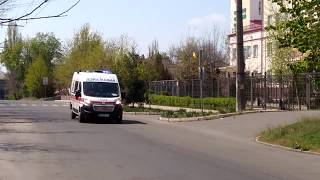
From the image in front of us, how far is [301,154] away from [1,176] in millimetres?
8423

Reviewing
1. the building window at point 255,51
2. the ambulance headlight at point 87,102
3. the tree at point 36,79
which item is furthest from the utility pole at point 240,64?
the tree at point 36,79

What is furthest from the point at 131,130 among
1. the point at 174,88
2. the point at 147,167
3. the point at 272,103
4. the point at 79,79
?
the point at 174,88

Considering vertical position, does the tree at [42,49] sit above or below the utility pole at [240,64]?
above

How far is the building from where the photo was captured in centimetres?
6745

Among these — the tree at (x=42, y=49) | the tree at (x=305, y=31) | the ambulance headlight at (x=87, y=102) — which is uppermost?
the tree at (x=42, y=49)

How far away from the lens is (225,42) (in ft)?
274

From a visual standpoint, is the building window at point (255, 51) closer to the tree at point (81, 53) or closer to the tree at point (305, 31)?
the tree at point (81, 53)

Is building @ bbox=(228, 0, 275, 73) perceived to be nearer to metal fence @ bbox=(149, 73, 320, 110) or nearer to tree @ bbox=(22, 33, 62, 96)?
metal fence @ bbox=(149, 73, 320, 110)

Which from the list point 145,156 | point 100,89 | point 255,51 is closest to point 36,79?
point 255,51

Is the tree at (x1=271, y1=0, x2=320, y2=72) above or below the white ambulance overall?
above

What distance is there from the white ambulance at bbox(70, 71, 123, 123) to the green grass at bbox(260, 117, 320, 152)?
956cm

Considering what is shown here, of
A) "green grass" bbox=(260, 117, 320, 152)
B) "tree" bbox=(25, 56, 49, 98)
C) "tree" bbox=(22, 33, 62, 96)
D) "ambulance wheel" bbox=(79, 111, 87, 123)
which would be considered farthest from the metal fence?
"tree" bbox=(22, 33, 62, 96)

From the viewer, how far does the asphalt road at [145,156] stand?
39.4 ft

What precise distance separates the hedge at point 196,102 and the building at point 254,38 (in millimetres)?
14643
